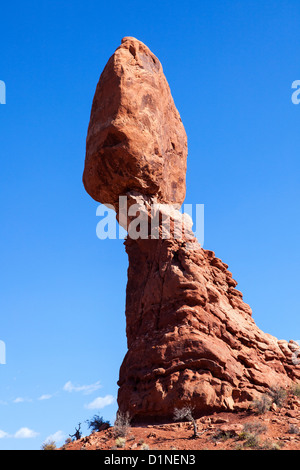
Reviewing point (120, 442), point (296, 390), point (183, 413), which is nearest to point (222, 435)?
point (183, 413)

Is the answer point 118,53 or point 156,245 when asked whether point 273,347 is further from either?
point 118,53

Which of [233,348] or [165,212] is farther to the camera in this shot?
[165,212]

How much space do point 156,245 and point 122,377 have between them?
5.08 metres

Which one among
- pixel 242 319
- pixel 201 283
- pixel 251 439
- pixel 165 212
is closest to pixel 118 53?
pixel 165 212

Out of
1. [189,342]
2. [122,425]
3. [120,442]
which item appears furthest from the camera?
[189,342]

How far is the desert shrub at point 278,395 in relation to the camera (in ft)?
55.2

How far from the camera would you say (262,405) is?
1581cm

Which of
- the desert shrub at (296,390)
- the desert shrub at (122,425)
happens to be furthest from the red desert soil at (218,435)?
the desert shrub at (296,390)

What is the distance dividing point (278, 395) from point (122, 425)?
5.27 meters

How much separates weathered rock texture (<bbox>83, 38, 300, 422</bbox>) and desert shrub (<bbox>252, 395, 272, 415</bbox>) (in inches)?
14.1

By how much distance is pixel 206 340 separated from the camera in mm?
17109

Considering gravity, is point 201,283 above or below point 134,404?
above

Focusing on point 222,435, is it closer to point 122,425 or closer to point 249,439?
point 249,439
